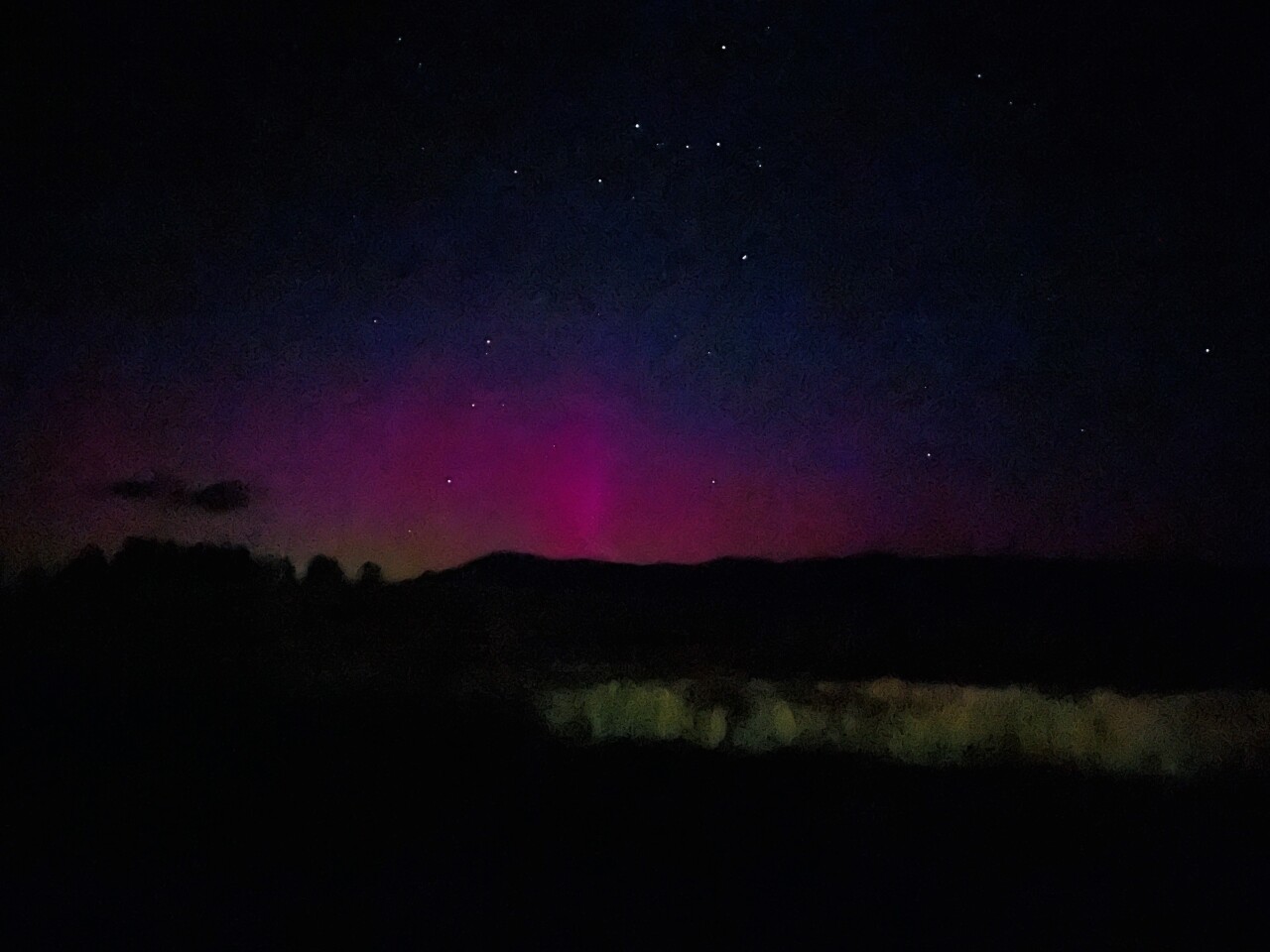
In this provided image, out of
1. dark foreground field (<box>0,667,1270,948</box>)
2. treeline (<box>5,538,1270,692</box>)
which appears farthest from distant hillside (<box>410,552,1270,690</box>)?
dark foreground field (<box>0,667,1270,948</box>)

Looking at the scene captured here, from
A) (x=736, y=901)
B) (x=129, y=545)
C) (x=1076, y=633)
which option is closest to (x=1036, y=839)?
(x=736, y=901)

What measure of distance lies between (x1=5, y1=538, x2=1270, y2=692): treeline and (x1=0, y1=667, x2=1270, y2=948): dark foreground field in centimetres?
269

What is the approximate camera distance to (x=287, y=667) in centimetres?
822

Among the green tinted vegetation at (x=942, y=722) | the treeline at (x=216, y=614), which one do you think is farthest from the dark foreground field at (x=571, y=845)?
the treeline at (x=216, y=614)

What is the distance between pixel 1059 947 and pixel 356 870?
288 centimetres

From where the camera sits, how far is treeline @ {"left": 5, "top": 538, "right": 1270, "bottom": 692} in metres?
9.11

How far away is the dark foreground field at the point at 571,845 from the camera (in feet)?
13.2

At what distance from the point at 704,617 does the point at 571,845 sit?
764 centimetres

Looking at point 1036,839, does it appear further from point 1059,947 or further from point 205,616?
point 205,616

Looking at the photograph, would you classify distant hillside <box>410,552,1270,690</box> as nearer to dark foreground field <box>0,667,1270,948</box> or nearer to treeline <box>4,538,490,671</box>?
treeline <box>4,538,490,671</box>

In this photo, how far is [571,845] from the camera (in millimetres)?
4746

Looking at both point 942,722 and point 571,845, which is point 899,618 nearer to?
point 942,722

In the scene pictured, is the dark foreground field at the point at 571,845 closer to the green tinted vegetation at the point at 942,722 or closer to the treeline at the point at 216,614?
the green tinted vegetation at the point at 942,722

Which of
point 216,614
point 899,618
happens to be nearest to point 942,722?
point 899,618
